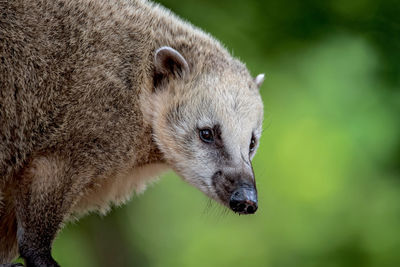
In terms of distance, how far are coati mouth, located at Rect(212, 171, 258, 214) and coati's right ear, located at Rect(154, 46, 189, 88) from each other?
0.95 m

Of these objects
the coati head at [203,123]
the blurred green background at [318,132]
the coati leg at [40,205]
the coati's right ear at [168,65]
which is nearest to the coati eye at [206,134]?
the coati head at [203,123]

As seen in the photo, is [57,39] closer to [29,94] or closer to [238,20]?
[29,94]

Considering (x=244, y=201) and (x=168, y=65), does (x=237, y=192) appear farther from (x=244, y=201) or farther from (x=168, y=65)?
(x=168, y=65)

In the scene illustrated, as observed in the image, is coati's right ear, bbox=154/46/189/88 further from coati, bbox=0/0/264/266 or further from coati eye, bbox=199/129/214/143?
coati eye, bbox=199/129/214/143

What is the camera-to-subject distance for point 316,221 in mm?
10672

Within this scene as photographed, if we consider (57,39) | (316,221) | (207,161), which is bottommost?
(316,221)

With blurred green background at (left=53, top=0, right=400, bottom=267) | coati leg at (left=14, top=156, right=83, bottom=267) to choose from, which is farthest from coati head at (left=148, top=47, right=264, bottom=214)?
blurred green background at (left=53, top=0, right=400, bottom=267)

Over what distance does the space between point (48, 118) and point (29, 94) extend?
23cm

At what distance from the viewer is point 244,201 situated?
5871 millimetres

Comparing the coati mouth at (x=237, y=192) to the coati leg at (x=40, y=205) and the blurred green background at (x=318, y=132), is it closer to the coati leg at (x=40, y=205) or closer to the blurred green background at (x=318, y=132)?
the coati leg at (x=40, y=205)

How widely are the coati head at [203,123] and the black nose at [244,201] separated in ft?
0.43

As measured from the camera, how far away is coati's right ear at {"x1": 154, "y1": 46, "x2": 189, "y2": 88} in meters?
6.22

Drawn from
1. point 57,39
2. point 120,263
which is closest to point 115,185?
point 57,39

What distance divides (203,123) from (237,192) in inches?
28.4
